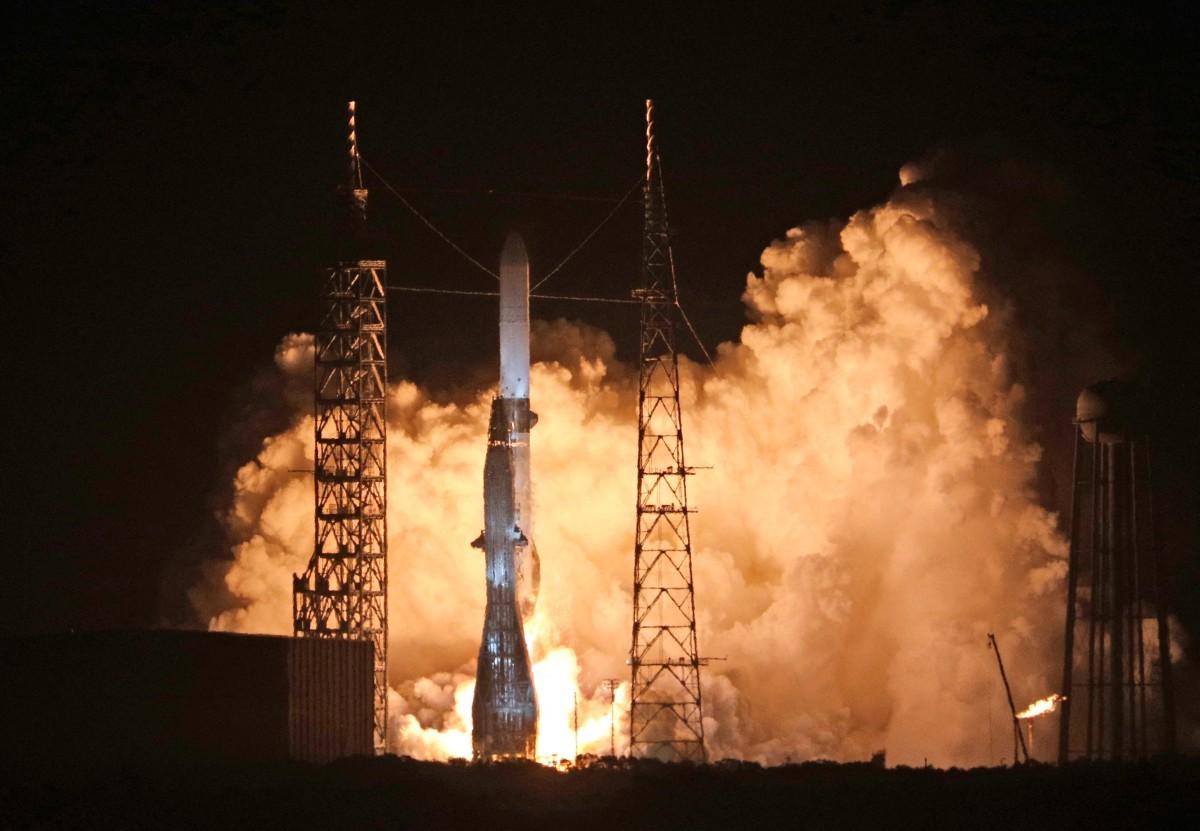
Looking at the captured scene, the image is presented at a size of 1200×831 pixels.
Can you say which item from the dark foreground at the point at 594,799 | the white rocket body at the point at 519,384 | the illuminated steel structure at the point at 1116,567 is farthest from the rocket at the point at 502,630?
the illuminated steel structure at the point at 1116,567

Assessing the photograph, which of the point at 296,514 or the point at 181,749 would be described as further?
the point at 296,514

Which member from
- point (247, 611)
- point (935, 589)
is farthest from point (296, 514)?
point (935, 589)

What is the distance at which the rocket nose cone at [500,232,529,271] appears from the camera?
10112 centimetres

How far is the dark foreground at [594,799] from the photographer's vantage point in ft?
256

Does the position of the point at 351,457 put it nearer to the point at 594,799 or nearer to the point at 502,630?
the point at 502,630

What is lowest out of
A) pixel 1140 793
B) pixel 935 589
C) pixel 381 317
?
pixel 1140 793

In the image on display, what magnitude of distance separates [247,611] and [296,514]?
3.03m

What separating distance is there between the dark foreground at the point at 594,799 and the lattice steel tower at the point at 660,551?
962 cm

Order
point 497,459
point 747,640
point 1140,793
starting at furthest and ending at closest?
point 747,640
point 497,459
point 1140,793

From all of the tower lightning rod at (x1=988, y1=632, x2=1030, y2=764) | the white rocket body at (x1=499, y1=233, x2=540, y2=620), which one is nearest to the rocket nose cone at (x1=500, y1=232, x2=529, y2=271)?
the white rocket body at (x1=499, y1=233, x2=540, y2=620)

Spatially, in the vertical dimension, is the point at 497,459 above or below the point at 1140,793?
above

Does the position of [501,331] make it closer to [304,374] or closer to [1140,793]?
[304,374]

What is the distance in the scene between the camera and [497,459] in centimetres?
9681

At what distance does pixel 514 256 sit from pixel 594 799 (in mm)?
23359
